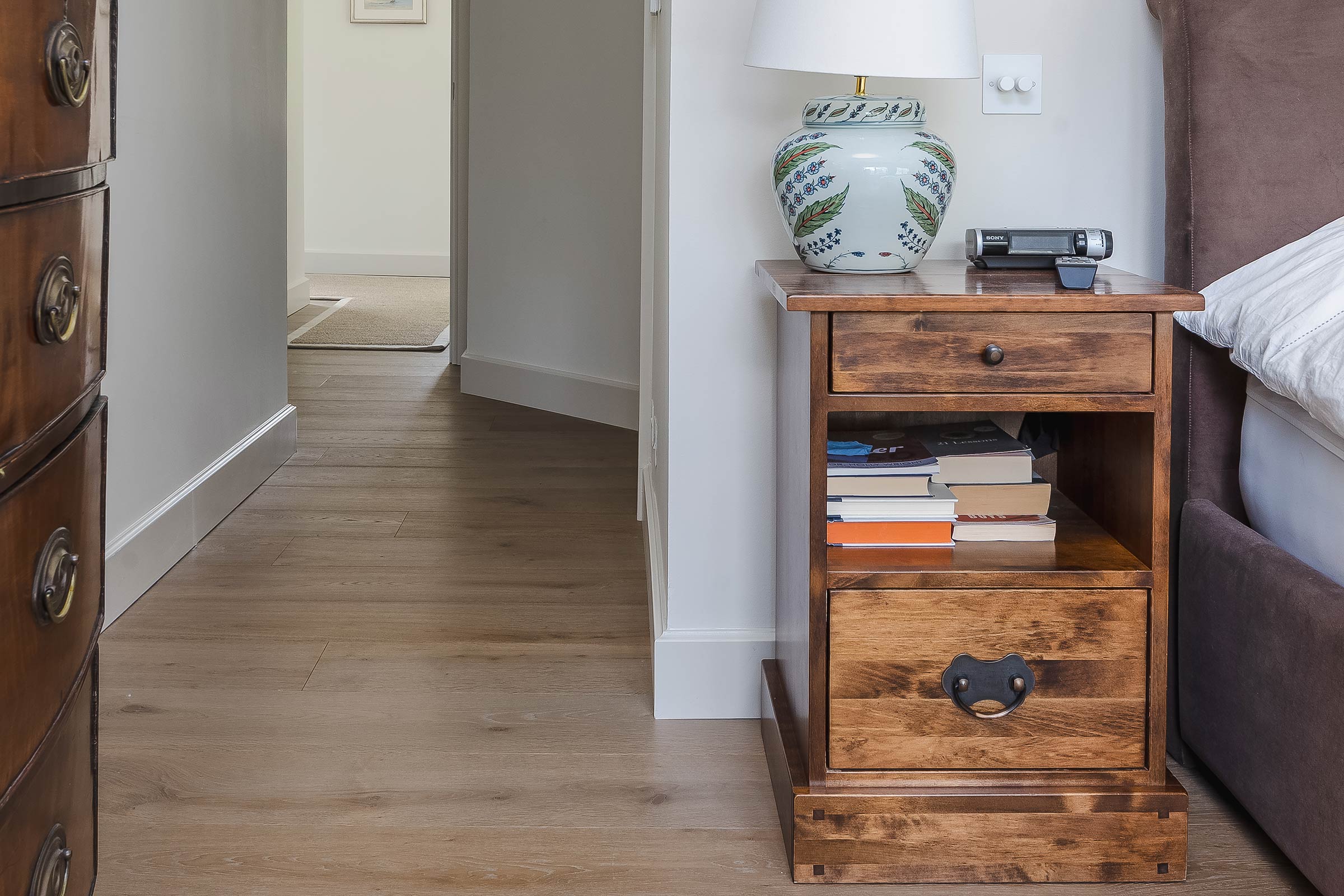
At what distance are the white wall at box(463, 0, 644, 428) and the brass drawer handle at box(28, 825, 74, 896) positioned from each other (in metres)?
3.04

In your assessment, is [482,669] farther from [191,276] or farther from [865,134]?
[191,276]

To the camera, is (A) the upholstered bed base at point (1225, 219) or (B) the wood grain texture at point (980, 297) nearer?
(B) the wood grain texture at point (980, 297)

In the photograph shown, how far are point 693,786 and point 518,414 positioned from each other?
2.63m

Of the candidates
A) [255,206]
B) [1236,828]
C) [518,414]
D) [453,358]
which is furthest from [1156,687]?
[453,358]

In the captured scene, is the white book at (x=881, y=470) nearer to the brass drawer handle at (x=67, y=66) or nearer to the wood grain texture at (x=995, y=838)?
the wood grain texture at (x=995, y=838)

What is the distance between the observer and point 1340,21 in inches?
59.2

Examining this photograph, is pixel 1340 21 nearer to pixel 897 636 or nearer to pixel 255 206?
pixel 897 636

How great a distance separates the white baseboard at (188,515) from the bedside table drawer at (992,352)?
137 centimetres

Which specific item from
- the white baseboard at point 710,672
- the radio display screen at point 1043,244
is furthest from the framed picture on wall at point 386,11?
the radio display screen at point 1043,244

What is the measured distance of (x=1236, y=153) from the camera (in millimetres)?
1529

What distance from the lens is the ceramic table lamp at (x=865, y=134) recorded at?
54.1 inches

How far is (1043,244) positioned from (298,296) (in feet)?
18.6

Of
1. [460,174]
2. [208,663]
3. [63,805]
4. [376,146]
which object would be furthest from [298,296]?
[63,805]

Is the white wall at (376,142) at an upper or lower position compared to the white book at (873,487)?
upper
